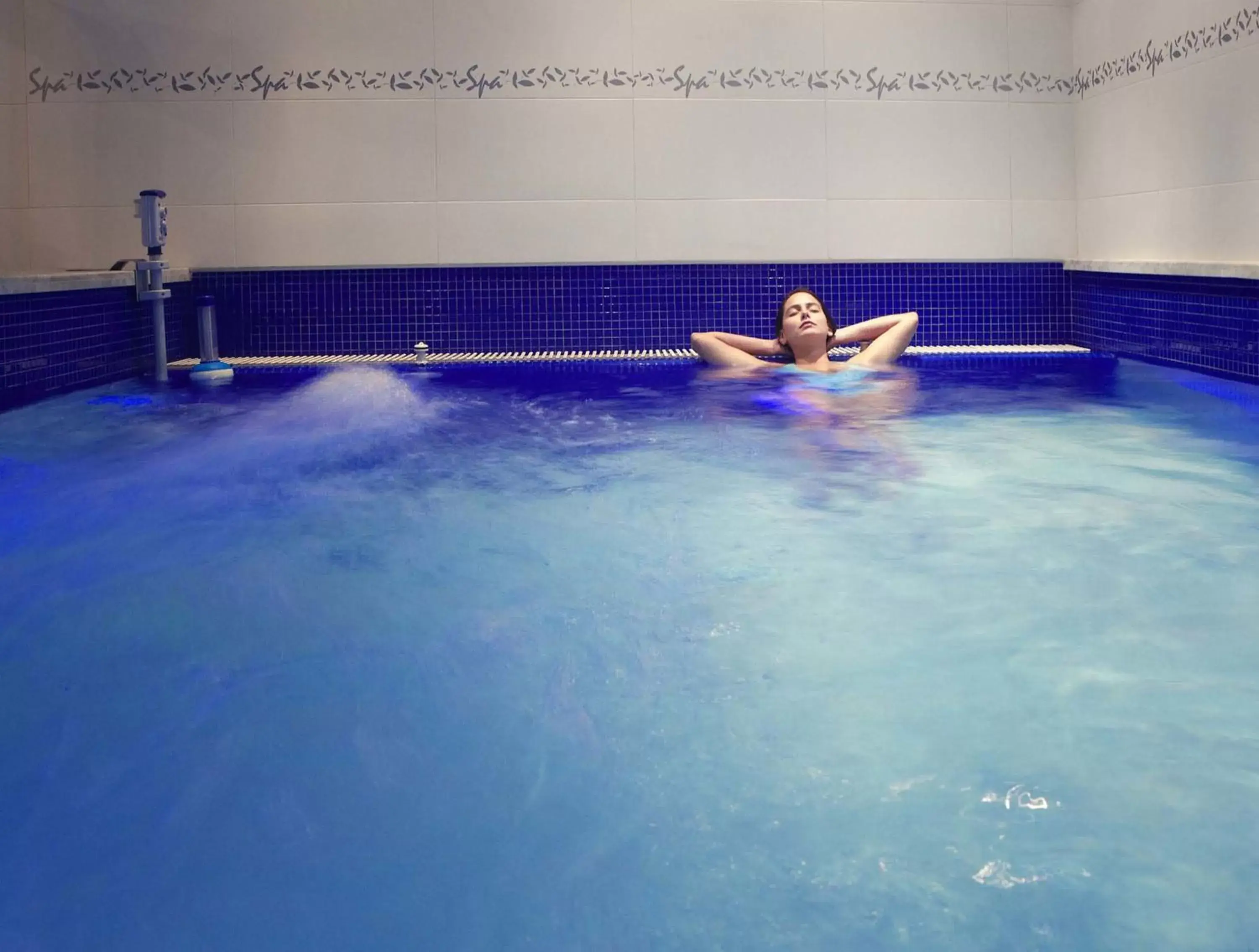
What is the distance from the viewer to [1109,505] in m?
3.13

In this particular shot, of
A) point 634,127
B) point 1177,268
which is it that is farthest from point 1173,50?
point 634,127

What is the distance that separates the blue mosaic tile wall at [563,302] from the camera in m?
6.85

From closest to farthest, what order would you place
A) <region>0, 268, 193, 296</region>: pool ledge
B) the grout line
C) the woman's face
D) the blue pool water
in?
the blue pool water
<region>0, 268, 193, 296</region>: pool ledge
the woman's face
the grout line

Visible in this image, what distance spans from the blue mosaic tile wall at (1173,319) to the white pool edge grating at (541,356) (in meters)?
0.20

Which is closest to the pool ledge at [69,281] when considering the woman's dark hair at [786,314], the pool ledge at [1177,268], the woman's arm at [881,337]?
the woman's dark hair at [786,314]

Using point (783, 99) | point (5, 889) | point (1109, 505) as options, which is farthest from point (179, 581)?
point (783, 99)

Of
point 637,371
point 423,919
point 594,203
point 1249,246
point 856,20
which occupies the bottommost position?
point 423,919

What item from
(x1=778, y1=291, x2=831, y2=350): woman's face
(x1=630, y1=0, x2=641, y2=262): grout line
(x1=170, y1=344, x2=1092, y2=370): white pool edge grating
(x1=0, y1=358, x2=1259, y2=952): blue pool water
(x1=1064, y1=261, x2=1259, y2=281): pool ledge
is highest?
(x1=630, y1=0, x2=641, y2=262): grout line

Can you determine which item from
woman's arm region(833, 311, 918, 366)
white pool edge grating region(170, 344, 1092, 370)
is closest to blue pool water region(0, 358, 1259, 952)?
woman's arm region(833, 311, 918, 366)

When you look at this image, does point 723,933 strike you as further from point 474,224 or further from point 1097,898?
point 474,224

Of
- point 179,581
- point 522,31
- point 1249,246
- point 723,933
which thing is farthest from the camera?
point 522,31

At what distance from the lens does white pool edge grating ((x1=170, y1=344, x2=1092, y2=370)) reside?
6551mm

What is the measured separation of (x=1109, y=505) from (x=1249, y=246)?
109 inches

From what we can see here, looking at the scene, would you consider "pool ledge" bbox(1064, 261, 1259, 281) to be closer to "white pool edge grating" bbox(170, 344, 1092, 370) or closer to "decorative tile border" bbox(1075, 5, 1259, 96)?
"white pool edge grating" bbox(170, 344, 1092, 370)
